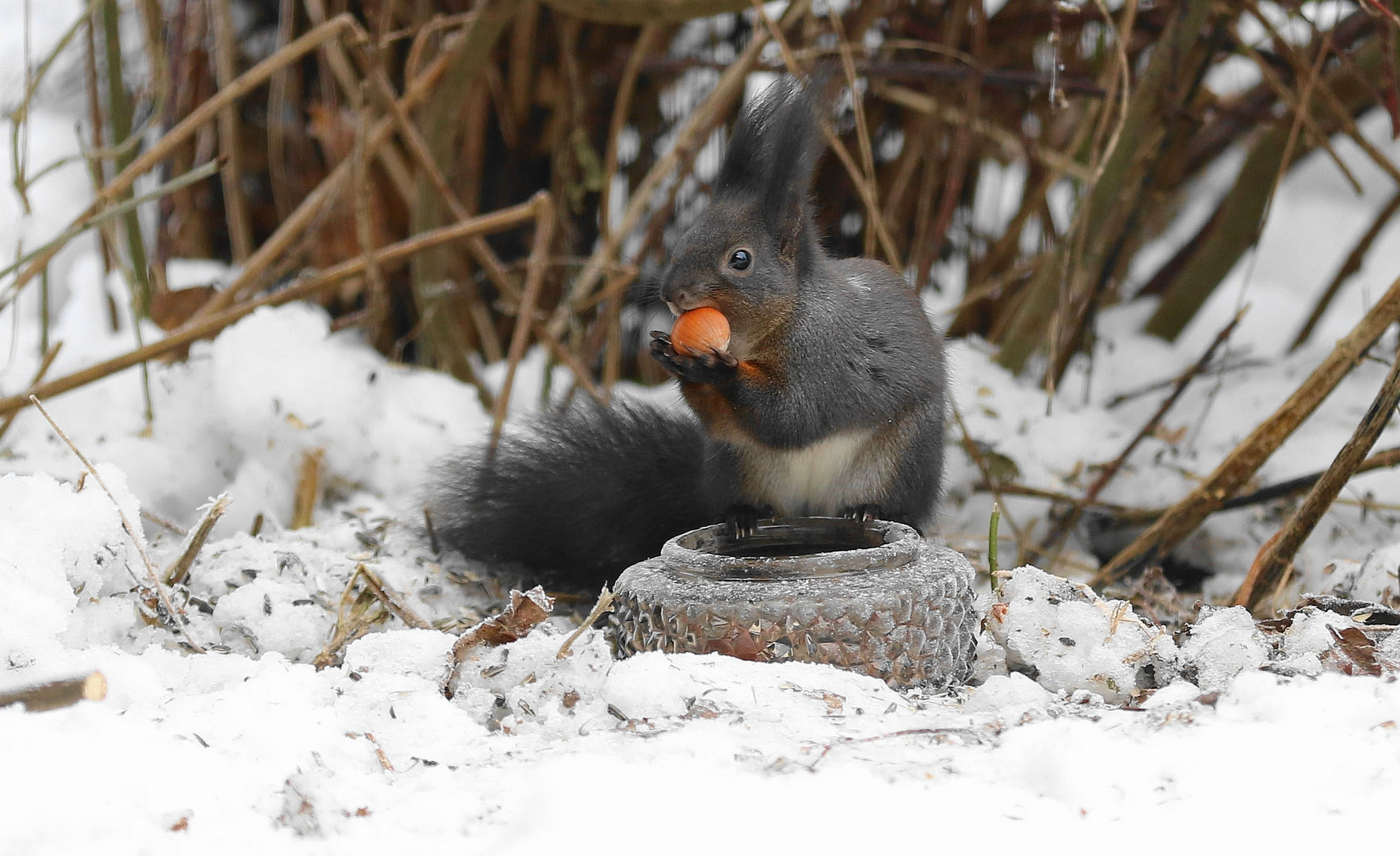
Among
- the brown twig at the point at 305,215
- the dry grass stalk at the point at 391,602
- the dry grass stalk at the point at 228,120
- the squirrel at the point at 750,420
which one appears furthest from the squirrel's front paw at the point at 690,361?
the dry grass stalk at the point at 228,120

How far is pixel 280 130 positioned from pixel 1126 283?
5.24ft

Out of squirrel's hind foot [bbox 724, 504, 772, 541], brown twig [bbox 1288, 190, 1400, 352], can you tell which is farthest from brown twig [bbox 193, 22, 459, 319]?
brown twig [bbox 1288, 190, 1400, 352]

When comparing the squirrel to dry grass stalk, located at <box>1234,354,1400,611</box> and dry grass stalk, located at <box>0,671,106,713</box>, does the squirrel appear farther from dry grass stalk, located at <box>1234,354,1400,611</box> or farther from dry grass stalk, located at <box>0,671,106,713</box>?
dry grass stalk, located at <box>0,671,106,713</box>

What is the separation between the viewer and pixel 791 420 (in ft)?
4.10

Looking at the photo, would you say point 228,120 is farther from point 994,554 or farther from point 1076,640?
point 1076,640

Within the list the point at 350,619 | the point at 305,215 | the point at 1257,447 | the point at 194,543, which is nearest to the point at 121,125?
the point at 305,215

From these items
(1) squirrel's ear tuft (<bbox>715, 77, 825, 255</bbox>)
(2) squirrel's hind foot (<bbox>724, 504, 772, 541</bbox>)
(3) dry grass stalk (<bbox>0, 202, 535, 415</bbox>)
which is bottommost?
(2) squirrel's hind foot (<bbox>724, 504, 772, 541</bbox>)

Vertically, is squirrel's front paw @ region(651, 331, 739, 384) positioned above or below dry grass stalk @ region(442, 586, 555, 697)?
above

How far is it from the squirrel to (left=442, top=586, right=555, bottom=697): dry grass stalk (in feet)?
0.82

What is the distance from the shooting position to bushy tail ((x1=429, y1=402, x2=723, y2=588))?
1.43 meters

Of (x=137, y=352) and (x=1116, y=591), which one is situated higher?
(x=137, y=352)

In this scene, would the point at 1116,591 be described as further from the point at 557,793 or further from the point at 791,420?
the point at 557,793

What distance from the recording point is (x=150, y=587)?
1.21 meters

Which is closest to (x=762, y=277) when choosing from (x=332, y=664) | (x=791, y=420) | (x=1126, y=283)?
(x=791, y=420)
